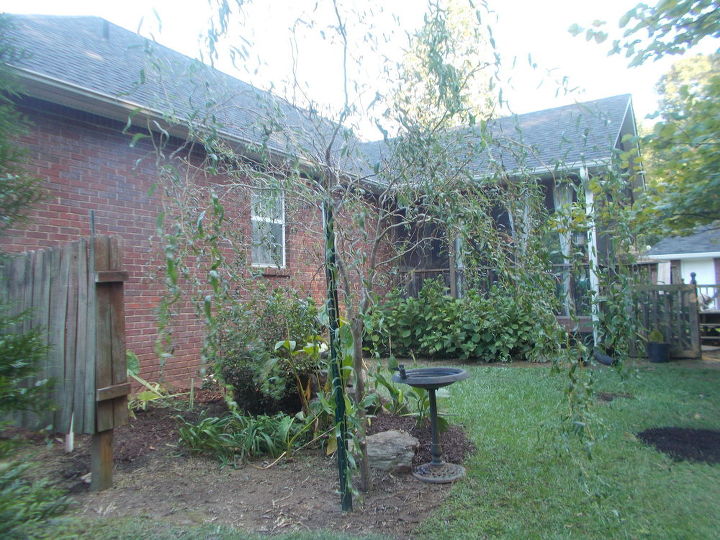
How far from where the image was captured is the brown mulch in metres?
4.40

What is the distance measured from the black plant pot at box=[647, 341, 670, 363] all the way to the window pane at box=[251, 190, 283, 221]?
799 centimetres

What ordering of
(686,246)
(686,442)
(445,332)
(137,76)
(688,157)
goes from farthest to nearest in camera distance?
(686,246)
(445,332)
(137,76)
(688,157)
(686,442)

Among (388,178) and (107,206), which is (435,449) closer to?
(388,178)

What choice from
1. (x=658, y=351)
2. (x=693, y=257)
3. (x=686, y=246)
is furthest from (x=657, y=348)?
(x=693, y=257)

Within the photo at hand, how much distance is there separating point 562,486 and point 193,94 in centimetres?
428

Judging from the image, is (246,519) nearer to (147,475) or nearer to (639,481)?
(147,475)

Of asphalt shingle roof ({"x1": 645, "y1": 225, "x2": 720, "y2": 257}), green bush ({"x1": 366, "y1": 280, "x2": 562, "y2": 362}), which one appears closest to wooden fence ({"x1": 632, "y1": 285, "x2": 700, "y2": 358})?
green bush ({"x1": 366, "y1": 280, "x2": 562, "y2": 362})

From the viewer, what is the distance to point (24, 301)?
4.26m

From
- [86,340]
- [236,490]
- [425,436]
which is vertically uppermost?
[86,340]

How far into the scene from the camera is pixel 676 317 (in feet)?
31.8

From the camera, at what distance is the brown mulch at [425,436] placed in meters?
4.40

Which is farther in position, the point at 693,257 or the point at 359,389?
the point at 693,257

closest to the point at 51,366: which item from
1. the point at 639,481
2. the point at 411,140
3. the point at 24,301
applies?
the point at 24,301

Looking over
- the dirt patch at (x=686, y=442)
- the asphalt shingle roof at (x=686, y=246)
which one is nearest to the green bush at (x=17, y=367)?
the dirt patch at (x=686, y=442)
